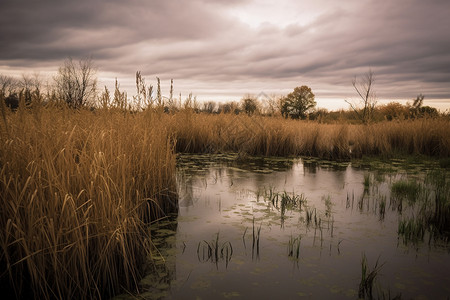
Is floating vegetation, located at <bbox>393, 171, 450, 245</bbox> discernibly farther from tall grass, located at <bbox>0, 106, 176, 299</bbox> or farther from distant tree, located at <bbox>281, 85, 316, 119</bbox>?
distant tree, located at <bbox>281, 85, 316, 119</bbox>

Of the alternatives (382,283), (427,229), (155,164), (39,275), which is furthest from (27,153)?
(427,229)

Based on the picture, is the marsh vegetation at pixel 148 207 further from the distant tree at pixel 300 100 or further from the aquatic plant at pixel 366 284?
the distant tree at pixel 300 100

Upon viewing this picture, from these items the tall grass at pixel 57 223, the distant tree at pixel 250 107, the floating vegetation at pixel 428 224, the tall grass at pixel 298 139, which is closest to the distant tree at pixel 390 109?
the distant tree at pixel 250 107

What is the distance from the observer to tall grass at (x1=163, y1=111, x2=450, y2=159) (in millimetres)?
8859

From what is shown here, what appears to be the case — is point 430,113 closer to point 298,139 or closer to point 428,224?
point 298,139

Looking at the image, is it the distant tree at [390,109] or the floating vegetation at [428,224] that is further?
the distant tree at [390,109]

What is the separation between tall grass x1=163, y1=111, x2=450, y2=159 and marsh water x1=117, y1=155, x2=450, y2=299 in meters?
3.74

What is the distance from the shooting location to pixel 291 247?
281 cm

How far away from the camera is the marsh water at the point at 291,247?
221 cm

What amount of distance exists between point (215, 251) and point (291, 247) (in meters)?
0.76

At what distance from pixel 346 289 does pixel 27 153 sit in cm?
275

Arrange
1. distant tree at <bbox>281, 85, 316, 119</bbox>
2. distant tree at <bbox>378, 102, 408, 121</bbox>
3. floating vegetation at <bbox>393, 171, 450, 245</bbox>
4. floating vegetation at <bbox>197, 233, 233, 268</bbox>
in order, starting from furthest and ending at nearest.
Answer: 1. distant tree at <bbox>281, 85, 316, 119</bbox>
2. distant tree at <bbox>378, 102, 408, 121</bbox>
3. floating vegetation at <bbox>393, 171, 450, 245</bbox>
4. floating vegetation at <bbox>197, 233, 233, 268</bbox>

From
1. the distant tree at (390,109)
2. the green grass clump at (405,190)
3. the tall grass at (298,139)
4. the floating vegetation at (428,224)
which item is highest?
the distant tree at (390,109)

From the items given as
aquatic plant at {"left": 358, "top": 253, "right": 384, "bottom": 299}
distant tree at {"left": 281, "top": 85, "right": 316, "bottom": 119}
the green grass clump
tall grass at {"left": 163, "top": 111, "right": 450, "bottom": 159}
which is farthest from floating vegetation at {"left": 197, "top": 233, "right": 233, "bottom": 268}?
distant tree at {"left": 281, "top": 85, "right": 316, "bottom": 119}
